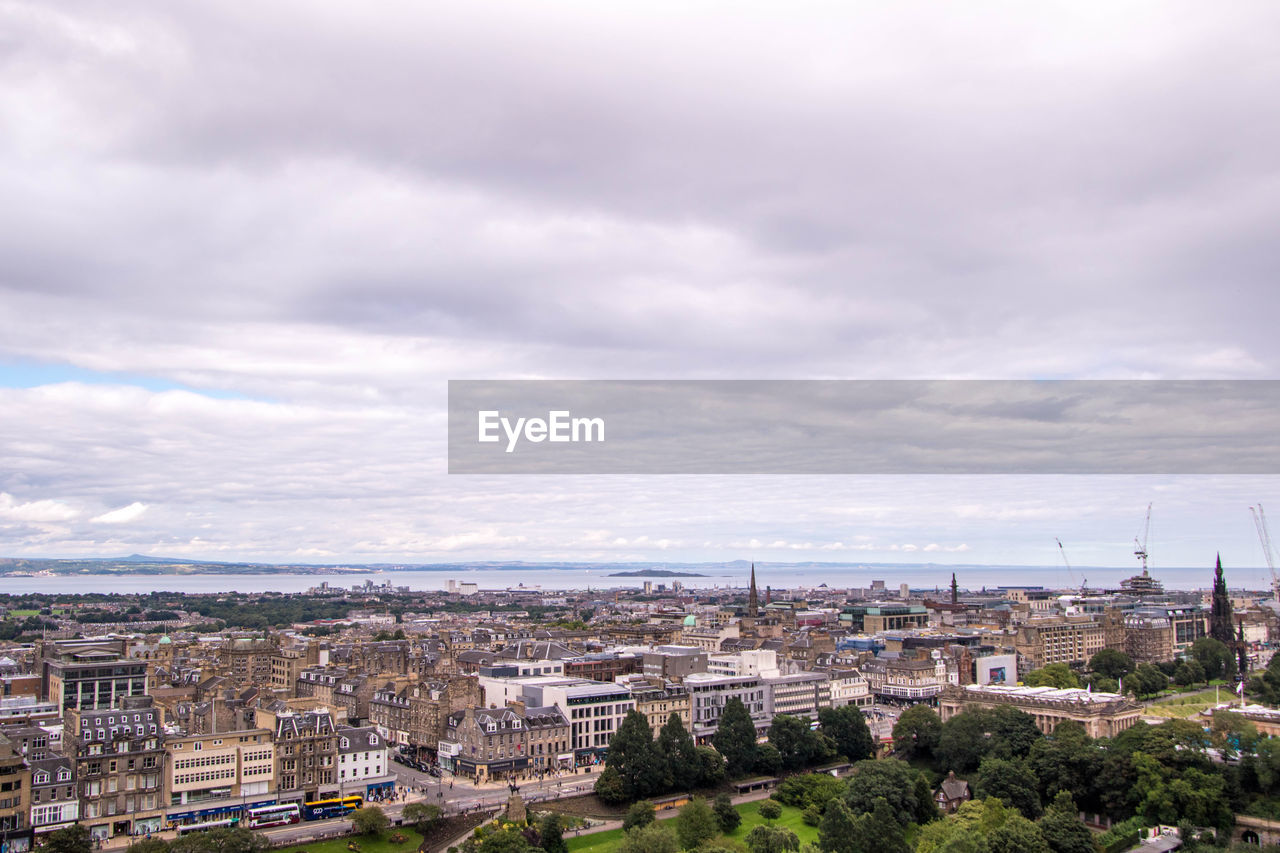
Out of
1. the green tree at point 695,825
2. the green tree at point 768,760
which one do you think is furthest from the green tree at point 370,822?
the green tree at point 768,760

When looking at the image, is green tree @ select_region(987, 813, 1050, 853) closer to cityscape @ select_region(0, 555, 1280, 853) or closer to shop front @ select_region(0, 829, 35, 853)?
cityscape @ select_region(0, 555, 1280, 853)

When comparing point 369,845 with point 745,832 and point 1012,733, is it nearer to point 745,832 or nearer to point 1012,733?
point 745,832

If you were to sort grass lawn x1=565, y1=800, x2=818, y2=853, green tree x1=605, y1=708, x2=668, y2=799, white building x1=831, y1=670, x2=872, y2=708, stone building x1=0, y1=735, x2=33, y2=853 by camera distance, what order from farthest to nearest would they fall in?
white building x1=831, y1=670, x2=872, y2=708 < green tree x1=605, y1=708, x2=668, y2=799 < grass lawn x1=565, y1=800, x2=818, y2=853 < stone building x1=0, y1=735, x2=33, y2=853

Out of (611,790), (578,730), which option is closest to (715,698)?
(578,730)

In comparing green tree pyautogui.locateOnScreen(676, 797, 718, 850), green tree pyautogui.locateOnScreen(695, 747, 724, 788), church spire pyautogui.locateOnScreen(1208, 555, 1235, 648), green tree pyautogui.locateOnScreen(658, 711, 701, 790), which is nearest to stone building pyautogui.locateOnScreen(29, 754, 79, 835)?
green tree pyautogui.locateOnScreen(676, 797, 718, 850)

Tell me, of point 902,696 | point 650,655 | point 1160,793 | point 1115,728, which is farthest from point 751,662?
point 1160,793

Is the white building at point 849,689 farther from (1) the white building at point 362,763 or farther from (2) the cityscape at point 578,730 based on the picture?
(1) the white building at point 362,763

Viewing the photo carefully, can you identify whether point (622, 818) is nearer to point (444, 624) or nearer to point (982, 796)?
point (982, 796)
